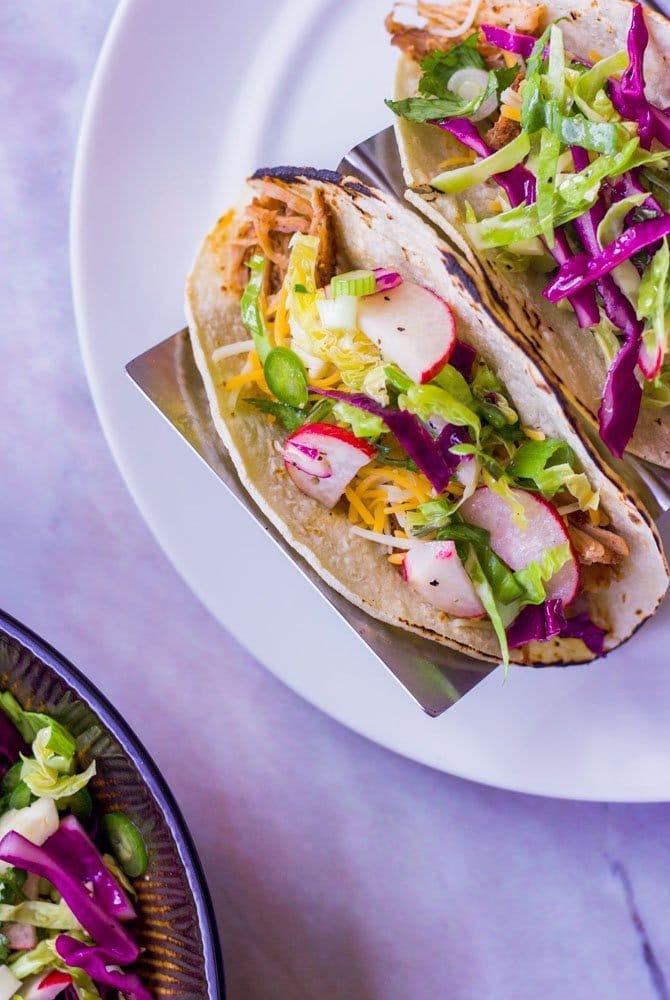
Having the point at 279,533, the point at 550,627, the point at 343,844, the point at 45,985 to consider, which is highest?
the point at 279,533

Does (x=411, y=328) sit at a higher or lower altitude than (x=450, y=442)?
higher

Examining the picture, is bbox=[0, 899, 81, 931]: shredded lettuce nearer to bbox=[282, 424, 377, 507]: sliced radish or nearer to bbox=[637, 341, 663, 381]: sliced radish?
bbox=[282, 424, 377, 507]: sliced radish

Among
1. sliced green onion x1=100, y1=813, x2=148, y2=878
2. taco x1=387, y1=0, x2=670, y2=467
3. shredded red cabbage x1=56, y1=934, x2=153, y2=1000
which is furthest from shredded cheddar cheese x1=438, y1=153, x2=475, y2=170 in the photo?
shredded red cabbage x1=56, y1=934, x2=153, y2=1000

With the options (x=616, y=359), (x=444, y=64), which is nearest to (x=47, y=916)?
(x=616, y=359)

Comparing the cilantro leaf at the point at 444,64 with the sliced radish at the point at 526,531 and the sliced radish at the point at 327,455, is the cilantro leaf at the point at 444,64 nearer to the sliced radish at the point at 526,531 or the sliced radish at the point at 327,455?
the sliced radish at the point at 327,455

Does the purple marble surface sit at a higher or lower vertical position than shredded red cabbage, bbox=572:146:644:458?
lower

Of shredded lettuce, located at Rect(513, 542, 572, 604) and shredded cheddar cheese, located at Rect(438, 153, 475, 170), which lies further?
shredded cheddar cheese, located at Rect(438, 153, 475, 170)

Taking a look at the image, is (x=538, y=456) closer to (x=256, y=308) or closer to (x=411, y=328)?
(x=411, y=328)

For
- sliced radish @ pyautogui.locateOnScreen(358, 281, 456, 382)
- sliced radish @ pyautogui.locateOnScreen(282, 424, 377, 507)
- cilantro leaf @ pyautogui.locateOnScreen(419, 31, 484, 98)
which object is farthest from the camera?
cilantro leaf @ pyautogui.locateOnScreen(419, 31, 484, 98)
